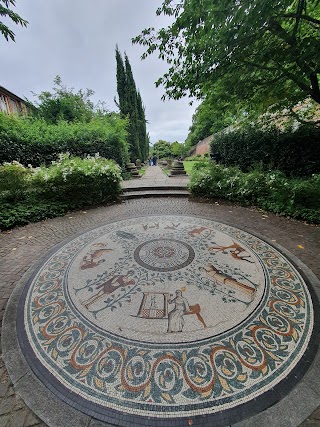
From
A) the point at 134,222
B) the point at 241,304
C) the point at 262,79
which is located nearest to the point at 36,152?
the point at 134,222

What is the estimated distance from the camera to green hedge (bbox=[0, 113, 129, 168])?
6934 mm

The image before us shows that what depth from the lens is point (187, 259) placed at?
309cm

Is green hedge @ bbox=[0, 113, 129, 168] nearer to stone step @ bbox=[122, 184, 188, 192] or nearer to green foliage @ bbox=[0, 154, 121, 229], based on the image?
green foliage @ bbox=[0, 154, 121, 229]

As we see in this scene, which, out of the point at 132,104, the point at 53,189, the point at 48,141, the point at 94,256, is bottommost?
the point at 94,256

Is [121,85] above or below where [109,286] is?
above

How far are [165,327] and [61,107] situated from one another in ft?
53.6

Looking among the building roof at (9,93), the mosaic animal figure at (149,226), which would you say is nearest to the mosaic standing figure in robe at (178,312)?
the mosaic animal figure at (149,226)

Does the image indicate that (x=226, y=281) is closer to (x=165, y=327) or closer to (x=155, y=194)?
(x=165, y=327)

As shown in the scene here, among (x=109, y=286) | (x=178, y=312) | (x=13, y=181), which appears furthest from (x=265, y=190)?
(x=13, y=181)

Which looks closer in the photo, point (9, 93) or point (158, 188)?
point (158, 188)

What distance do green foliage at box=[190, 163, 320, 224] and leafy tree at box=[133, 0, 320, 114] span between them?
215 cm

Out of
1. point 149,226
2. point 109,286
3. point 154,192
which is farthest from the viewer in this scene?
point 154,192

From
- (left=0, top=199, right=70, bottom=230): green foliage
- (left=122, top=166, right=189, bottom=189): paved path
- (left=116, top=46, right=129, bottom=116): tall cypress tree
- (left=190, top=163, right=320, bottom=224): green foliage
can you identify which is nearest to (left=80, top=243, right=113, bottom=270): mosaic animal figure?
(left=0, top=199, right=70, bottom=230): green foliage

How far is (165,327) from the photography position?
192 cm
